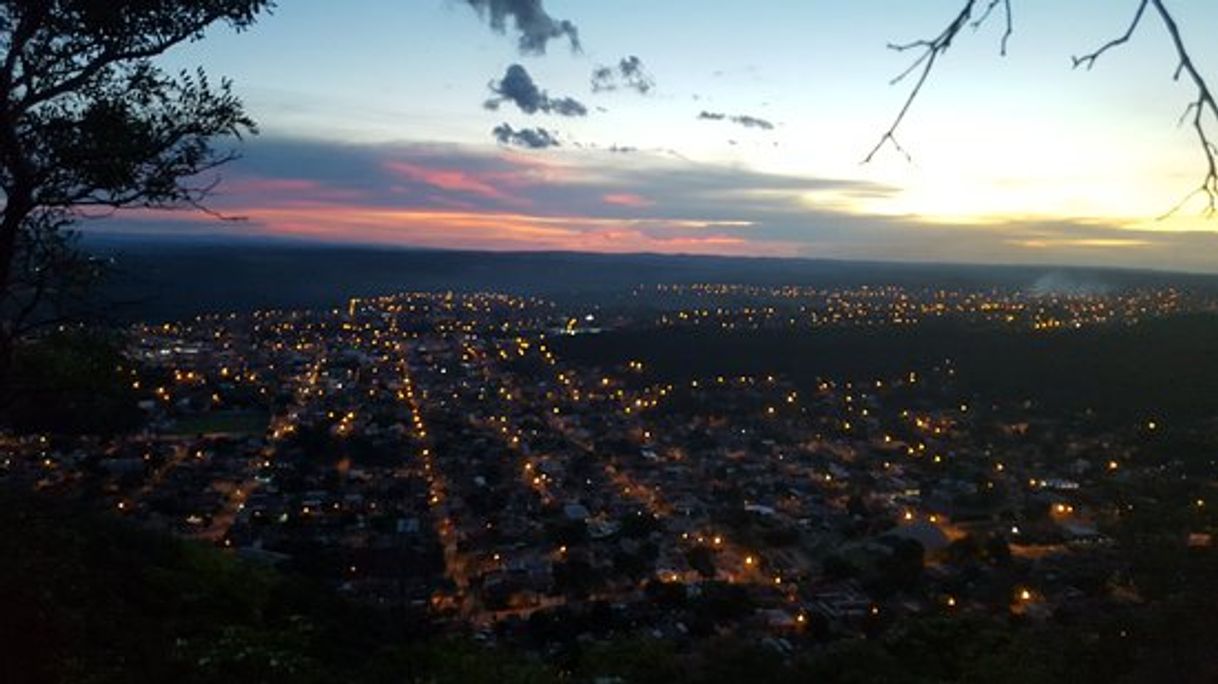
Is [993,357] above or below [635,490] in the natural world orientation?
above

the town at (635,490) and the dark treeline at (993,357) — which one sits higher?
the dark treeline at (993,357)

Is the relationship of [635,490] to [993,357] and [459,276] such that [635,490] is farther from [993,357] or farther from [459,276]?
[459,276]

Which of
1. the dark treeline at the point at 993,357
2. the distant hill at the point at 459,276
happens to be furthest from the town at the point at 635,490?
the distant hill at the point at 459,276

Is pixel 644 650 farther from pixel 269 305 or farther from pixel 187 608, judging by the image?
pixel 269 305

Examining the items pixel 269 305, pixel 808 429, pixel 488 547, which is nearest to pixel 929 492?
pixel 808 429

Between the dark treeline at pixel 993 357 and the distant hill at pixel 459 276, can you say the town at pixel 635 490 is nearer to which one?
the dark treeline at pixel 993 357

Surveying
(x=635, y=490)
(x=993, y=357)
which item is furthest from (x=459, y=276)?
(x=635, y=490)

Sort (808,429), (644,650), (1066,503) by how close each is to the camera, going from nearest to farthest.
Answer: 1. (644,650)
2. (1066,503)
3. (808,429)

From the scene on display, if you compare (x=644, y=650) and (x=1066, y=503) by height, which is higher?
(x=644, y=650)

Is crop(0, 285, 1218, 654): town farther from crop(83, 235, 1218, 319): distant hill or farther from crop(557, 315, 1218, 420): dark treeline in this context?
crop(83, 235, 1218, 319): distant hill

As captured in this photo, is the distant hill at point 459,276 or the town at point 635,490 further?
the distant hill at point 459,276

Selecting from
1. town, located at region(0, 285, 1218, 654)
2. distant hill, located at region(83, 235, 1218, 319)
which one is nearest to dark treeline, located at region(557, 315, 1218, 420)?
town, located at region(0, 285, 1218, 654)
